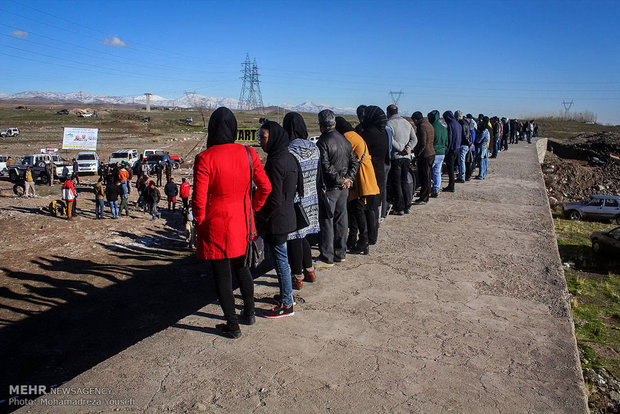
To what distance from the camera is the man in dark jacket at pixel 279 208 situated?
137 inches

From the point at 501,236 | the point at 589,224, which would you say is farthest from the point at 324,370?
the point at 589,224

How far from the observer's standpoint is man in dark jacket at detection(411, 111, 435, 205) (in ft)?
24.6

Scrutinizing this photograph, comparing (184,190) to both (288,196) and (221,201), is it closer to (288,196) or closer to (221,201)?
(288,196)

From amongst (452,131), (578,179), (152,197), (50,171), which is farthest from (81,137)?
(578,179)

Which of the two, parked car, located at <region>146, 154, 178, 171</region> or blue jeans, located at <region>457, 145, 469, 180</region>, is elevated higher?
blue jeans, located at <region>457, 145, 469, 180</region>

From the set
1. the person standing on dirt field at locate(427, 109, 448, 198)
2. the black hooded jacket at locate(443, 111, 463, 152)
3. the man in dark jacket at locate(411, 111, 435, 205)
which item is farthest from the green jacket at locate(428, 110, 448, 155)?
the black hooded jacket at locate(443, 111, 463, 152)

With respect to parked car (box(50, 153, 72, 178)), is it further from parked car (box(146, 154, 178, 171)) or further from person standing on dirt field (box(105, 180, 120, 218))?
person standing on dirt field (box(105, 180, 120, 218))

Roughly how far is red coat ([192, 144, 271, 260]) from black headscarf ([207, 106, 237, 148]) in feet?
0.13

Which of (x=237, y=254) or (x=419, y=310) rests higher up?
(x=237, y=254)

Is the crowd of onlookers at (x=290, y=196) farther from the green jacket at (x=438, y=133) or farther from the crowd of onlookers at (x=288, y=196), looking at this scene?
the green jacket at (x=438, y=133)

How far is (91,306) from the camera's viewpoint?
Answer: 928 centimetres

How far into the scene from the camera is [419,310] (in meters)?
3.61

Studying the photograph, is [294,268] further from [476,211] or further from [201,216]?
[476,211]

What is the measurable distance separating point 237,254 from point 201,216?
0.36 metres
